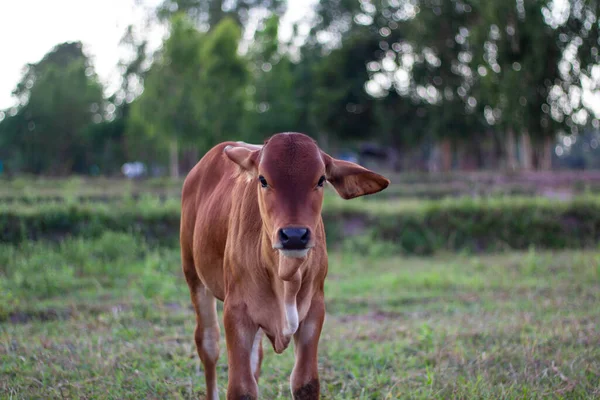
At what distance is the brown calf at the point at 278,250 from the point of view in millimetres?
3211

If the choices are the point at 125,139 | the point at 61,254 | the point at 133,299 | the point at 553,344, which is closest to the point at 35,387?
the point at 133,299

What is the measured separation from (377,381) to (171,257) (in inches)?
241

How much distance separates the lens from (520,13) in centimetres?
2305

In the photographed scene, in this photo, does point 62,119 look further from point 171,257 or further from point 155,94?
point 171,257

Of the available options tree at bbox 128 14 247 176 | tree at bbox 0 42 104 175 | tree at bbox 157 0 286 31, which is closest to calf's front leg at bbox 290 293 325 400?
tree at bbox 0 42 104 175

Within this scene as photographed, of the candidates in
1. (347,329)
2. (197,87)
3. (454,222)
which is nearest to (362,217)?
(454,222)

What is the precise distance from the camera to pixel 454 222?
13430 mm

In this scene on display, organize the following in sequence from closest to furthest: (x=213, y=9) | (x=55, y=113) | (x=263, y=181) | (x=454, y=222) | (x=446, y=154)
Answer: (x=263, y=181)
(x=454, y=222)
(x=55, y=113)
(x=446, y=154)
(x=213, y=9)

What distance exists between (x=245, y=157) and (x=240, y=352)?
3.43 ft

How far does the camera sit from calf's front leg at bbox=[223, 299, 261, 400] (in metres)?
3.42

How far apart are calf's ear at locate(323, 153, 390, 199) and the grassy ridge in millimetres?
8612

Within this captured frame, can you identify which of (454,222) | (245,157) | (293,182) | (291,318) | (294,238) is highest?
(245,157)

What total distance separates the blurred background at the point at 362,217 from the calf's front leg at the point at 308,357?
3.15 ft

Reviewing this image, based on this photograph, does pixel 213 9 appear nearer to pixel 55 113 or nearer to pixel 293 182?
pixel 55 113
